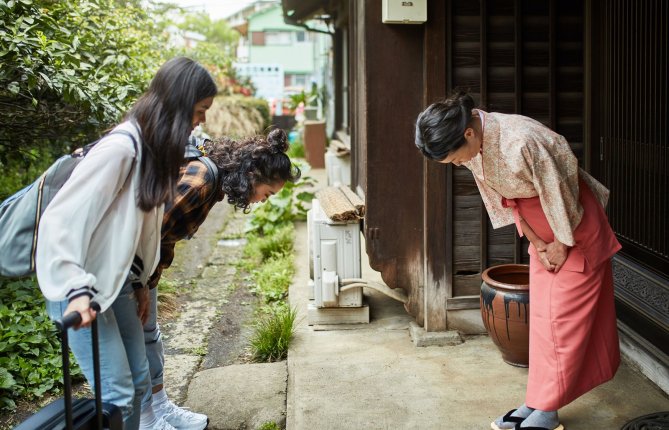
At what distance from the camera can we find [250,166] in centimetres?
331

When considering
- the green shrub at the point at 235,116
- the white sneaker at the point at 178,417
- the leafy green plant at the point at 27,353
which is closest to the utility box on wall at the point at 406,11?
the white sneaker at the point at 178,417

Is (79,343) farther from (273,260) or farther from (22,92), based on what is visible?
(273,260)

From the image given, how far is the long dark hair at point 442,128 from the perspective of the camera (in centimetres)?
338

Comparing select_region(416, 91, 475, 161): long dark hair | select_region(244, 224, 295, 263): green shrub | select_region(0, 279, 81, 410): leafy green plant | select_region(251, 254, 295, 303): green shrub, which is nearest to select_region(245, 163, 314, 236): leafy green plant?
select_region(244, 224, 295, 263): green shrub

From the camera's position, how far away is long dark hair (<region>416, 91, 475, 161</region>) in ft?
Answer: 11.1

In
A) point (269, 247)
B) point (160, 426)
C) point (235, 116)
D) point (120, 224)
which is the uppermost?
point (235, 116)

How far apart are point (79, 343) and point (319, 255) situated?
291cm

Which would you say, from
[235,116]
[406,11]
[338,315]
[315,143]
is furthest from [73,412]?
[235,116]

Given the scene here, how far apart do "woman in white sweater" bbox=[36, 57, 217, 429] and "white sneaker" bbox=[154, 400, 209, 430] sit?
0.84 meters

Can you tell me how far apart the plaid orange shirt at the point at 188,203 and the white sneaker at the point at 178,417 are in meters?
0.86

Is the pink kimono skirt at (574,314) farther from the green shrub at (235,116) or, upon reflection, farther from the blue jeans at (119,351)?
the green shrub at (235,116)

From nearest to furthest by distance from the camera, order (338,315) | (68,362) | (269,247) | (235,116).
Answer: (68,362), (338,315), (269,247), (235,116)

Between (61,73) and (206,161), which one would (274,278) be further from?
(206,161)

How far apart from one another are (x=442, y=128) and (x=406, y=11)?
171cm
